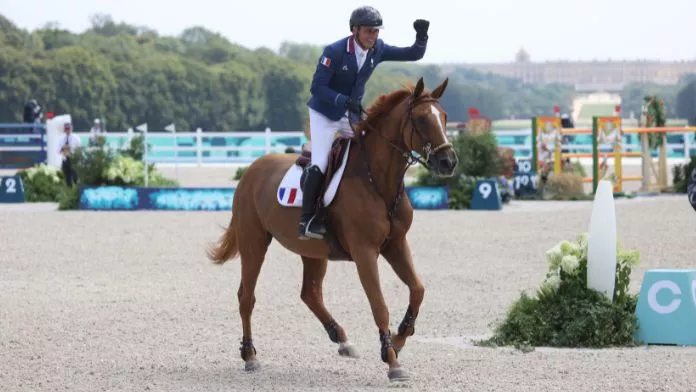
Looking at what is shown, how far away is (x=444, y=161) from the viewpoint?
846cm

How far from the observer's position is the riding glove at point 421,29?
960 centimetres

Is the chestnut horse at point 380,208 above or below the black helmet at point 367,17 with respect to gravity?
below

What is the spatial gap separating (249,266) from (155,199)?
1486 centimetres

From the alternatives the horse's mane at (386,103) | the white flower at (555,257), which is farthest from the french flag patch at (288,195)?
the white flower at (555,257)

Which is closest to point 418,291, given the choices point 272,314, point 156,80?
point 272,314

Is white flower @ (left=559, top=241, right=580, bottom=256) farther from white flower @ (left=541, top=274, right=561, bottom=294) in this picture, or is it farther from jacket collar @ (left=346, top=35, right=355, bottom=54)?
jacket collar @ (left=346, top=35, right=355, bottom=54)

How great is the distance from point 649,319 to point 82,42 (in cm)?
6707

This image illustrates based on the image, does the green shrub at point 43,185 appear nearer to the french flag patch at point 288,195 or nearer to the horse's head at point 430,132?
the french flag patch at point 288,195

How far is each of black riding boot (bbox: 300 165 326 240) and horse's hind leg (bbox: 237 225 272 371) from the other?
2.16 feet

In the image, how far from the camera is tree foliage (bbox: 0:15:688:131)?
2470 inches

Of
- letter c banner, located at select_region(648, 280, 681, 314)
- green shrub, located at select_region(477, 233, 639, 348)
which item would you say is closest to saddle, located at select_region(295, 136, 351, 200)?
green shrub, located at select_region(477, 233, 639, 348)

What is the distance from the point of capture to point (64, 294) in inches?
528

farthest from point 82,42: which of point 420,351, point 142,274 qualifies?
point 420,351

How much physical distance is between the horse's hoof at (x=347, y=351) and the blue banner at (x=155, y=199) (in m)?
14.5
